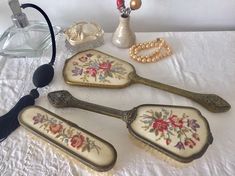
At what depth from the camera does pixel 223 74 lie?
0.50m

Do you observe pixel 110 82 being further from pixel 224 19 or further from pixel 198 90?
pixel 224 19

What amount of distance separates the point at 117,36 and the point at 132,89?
0.44 ft

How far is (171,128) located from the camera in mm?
374

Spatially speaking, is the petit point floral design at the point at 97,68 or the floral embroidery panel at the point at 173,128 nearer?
the floral embroidery panel at the point at 173,128

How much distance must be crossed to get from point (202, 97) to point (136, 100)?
0.34 feet

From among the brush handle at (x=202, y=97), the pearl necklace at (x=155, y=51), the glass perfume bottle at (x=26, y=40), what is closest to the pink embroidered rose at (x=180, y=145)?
the brush handle at (x=202, y=97)

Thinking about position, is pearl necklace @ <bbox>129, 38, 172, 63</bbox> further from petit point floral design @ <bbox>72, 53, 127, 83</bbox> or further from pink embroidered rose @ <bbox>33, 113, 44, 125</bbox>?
pink embroidered rose @ <bbox>33, 113, 44, 125</bbox>

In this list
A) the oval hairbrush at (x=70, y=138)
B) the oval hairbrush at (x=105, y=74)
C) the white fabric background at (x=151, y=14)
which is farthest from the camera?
the white fabric background at (x=151, y=14)

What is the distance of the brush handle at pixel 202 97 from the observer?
1.40 ft

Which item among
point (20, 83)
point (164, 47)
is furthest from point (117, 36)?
point (20, 83)

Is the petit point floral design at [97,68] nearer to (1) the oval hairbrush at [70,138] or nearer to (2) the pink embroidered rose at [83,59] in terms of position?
(2) the pink embroidered rose at [83,59]

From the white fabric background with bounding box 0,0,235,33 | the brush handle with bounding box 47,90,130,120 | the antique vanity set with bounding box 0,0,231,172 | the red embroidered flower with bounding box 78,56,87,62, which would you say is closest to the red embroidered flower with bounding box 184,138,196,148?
the antique vanity set with bounding box 0,0,231,172

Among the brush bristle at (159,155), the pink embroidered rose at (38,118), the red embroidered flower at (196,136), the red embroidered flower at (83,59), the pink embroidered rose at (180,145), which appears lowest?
the brush bristle at (159,155)

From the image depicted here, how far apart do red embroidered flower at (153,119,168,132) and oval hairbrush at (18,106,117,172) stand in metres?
0.06
